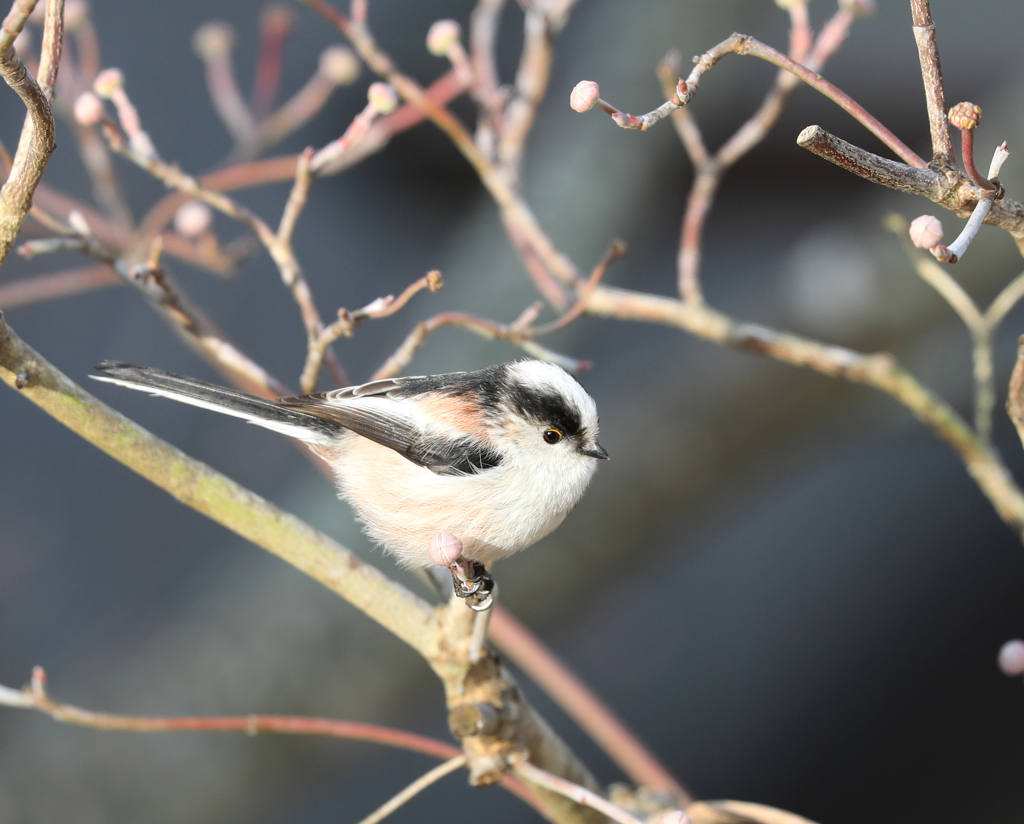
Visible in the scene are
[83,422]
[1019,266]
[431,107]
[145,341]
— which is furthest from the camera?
[145,341]

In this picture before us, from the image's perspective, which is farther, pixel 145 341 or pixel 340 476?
pixel 145 341

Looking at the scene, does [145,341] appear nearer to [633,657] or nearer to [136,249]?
[136,249]

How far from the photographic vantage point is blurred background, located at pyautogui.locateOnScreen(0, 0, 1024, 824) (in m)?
1.52

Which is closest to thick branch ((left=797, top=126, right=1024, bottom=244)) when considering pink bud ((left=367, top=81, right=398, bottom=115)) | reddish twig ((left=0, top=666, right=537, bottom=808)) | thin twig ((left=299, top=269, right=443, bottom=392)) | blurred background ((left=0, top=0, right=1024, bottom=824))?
thin twig ((left=299, top=269, right=443, bottom=392))

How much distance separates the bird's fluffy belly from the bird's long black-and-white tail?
2.2 inches

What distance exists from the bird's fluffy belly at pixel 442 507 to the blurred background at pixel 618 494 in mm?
701

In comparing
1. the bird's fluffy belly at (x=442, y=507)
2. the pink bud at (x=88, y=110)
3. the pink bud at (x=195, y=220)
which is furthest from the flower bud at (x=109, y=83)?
the bird's fluffy belly at (x=442, y=507)

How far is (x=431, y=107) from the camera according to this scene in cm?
84

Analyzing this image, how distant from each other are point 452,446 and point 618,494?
776mm

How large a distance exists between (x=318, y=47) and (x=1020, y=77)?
1.53 m

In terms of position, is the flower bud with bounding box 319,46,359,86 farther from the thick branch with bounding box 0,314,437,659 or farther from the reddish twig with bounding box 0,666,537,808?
the reddish twig with bounding box 0,666,537,808

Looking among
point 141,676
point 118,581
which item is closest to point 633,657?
point 141,676

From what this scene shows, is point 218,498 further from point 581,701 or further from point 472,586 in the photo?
point 581,701

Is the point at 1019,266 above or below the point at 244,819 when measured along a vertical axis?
above
